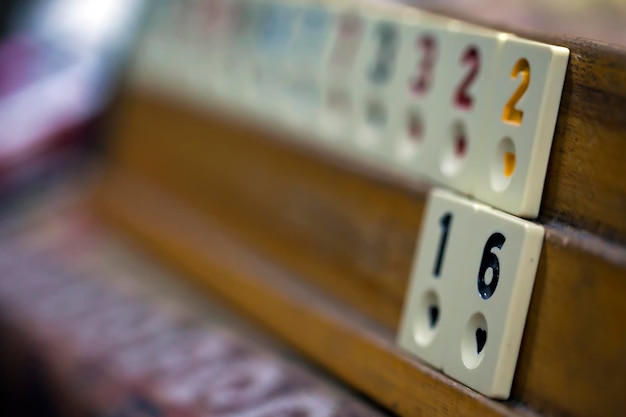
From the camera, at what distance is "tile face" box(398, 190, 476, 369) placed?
2.05ft

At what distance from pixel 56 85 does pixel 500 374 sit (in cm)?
111

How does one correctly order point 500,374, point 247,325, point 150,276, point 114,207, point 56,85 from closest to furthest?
point 500,374 < point 247,325 < point 150,276 < point 114,207 < point 56,85

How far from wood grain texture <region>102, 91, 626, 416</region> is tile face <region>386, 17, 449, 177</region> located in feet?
0.09

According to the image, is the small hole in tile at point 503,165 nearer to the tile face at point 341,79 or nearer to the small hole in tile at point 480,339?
the small hole in tile at point 480,339

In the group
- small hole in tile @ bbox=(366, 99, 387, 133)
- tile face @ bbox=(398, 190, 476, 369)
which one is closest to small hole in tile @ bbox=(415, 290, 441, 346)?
tile face @ bbox=(398, 190, 476, 369)

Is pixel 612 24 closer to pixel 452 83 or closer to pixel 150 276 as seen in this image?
pixel 452 83

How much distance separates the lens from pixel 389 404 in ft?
2.18

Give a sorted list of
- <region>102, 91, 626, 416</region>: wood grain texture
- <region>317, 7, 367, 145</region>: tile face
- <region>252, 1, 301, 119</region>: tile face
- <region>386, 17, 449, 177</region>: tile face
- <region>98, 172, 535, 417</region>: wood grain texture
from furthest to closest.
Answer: <region>252, 1, 301, 119</region>: tile face < <region>317, 7, 367, 145</region>: tile face < <region>386, 17, 449, 177</region>: tile face < <region>98, 172, 535, 417</region>: wood grain texture < <region>102, 91, 626, 416</region>: wood grain texture

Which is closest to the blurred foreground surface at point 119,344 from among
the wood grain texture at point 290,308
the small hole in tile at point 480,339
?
the wood grain texture at point 290,308

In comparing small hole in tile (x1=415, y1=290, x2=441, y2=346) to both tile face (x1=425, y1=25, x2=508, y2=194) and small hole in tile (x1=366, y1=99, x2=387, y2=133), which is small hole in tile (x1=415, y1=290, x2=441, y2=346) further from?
small hole in tile (x1=366, y1=99, x2=387, y2=133)

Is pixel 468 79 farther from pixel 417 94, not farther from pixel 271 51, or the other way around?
pixel 271 51

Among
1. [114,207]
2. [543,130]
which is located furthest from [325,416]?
[114,207]

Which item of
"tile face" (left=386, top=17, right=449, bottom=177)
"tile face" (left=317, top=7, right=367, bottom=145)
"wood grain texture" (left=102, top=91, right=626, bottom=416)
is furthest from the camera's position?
"tile face" (left=317, top=7, right=367, bottom=145)

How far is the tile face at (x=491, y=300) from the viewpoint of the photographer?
557 mm
